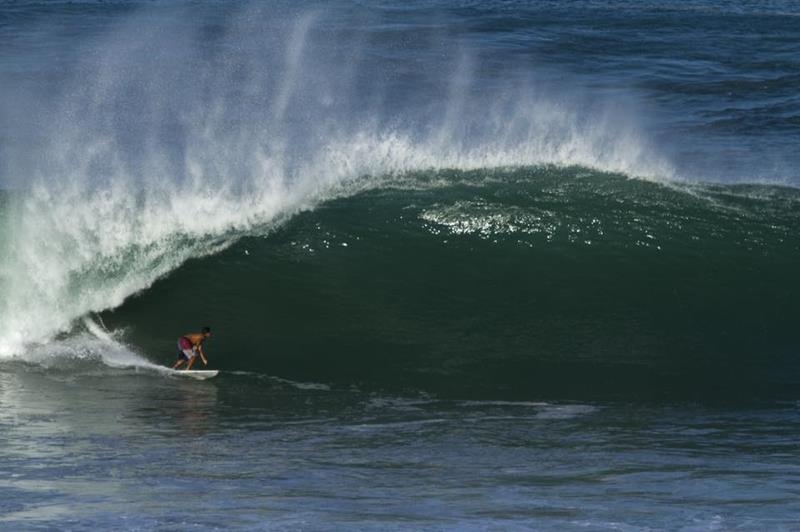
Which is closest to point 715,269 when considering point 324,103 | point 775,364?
point 775,364

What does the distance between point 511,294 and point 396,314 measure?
1.53m

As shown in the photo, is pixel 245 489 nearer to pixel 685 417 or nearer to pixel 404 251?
pixel 685 417

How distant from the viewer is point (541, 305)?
1655cm

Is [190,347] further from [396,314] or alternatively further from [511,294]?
[511,294]

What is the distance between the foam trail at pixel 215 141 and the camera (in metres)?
17.0

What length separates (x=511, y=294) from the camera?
16.8 m

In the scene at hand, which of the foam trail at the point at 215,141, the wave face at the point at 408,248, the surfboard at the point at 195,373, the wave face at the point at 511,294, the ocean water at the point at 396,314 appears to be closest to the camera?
the ocean water at the point at 396,314

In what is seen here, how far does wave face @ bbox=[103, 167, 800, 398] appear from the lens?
49.3 ft

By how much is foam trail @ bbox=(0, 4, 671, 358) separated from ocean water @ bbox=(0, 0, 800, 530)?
0.07 meters

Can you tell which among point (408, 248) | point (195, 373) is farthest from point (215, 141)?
point (195, 373)

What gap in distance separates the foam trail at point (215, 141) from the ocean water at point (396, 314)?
0.23ft

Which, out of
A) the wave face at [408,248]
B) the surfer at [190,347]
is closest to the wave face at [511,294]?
the wave face at [408,248]

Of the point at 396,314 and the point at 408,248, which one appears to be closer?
the point at 396,314

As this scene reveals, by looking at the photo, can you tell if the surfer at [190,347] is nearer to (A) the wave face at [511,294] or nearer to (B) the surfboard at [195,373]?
(B) the surfboard at [195,373]
